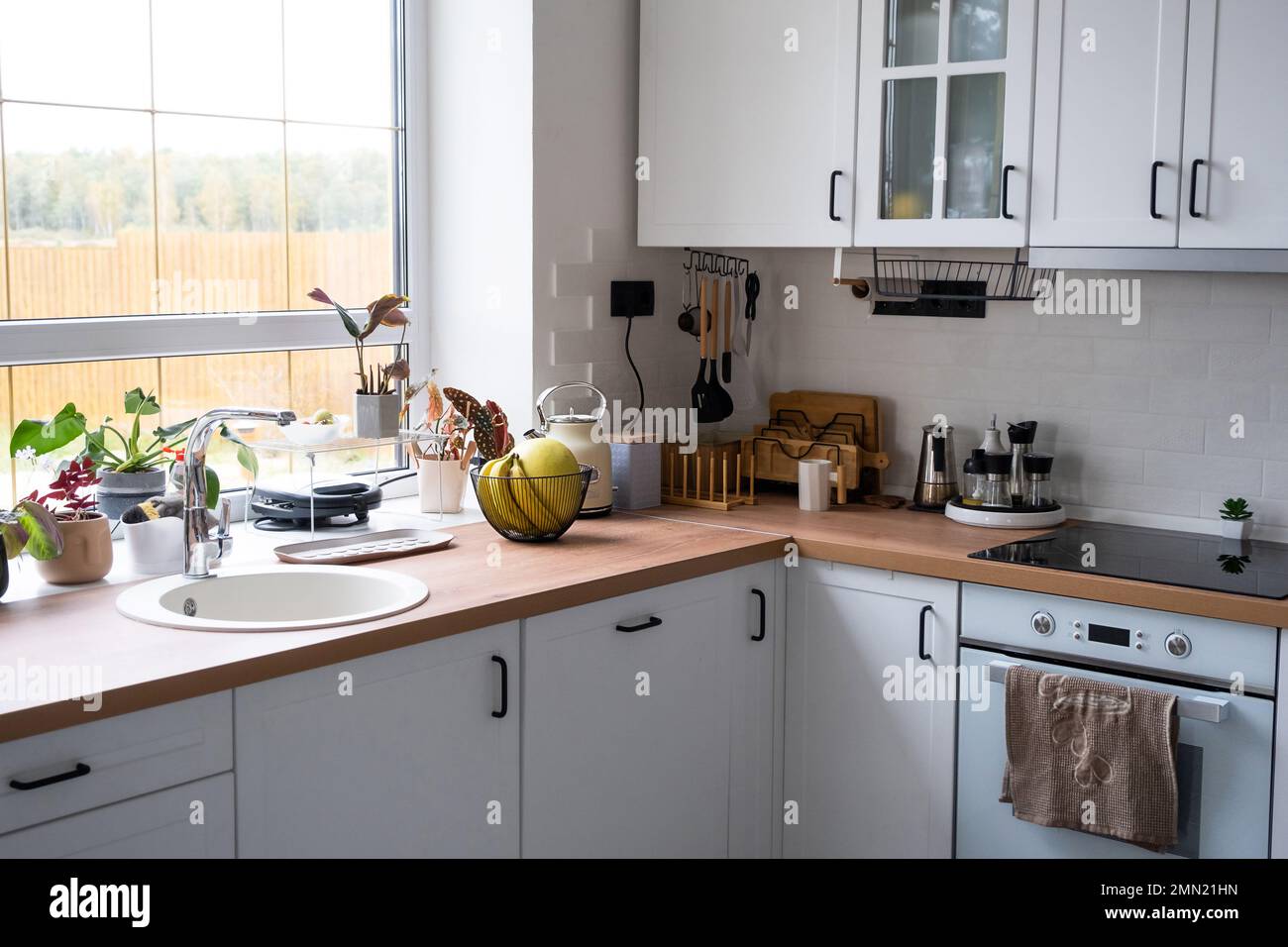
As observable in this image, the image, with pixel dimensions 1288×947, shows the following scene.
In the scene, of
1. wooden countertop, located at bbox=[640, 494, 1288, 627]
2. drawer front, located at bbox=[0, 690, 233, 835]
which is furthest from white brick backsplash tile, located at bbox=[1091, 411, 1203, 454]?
drawer front, located at bbox=[0, 690, 233, 835]

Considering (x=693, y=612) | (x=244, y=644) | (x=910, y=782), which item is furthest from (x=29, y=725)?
(x=910, y=782)

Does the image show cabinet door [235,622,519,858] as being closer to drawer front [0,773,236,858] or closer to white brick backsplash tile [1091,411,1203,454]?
drawer front [0,773,236,858]

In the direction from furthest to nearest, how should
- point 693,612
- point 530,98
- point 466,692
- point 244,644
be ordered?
point 530,98 < point 693,612 < point 466,692 < point 244,644

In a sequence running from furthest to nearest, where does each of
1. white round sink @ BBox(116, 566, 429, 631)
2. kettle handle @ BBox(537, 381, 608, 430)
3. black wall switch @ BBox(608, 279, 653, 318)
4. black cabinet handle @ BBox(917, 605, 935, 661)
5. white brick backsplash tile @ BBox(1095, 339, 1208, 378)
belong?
black wall switch @ BBox(608, 279, 653, 318)
kettle handle @ BBox(537, 381, 608, 430)
white brick backsplash tile @ BBox(1095, 339, 1208, 378)
black cabinet handle @ BBox(917, 605, 935, 661)
white round sink @ BBox(116, 566, 429, 631)

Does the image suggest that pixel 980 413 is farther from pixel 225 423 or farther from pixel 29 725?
pixel 29 725

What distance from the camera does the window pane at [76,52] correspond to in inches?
96.2

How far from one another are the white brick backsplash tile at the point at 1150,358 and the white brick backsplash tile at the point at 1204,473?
0.18 m

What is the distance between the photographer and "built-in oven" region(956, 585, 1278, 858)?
91.7 inches

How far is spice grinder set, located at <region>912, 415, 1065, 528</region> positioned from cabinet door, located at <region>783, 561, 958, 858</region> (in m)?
0.38

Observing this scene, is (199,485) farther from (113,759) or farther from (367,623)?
(113,759)

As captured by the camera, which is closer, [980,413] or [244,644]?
[244,644]

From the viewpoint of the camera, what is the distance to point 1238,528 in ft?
9.25

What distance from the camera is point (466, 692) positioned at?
7.23 feet
